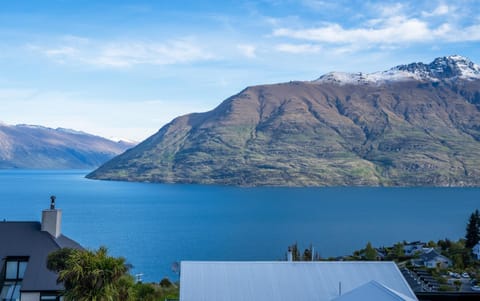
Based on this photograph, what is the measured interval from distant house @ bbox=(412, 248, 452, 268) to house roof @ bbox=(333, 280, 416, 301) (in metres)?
57.7

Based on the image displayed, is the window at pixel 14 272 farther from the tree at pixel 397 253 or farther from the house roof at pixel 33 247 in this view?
the tree at pixel 397 253

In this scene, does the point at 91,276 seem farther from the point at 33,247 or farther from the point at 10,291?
the point at 33,247

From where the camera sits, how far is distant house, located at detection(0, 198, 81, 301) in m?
23.2

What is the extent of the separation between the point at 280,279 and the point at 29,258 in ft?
38.1

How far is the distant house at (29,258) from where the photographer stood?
23.2 meters

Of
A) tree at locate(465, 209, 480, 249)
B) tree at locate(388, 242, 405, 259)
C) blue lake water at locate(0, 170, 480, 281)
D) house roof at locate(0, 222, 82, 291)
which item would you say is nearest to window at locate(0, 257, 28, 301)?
house roof at locate(0, 222, 82, 291)

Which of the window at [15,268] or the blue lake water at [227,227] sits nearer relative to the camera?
the window at [15,268]

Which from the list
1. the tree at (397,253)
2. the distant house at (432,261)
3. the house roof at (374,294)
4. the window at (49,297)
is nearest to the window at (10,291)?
the window at (49,297)

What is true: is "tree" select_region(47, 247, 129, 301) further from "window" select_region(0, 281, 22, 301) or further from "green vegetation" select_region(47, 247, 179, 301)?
"window" select_region(0, 281, 22, 301)

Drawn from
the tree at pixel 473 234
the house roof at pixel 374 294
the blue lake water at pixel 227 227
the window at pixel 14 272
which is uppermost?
the house roof at pixel 374 294

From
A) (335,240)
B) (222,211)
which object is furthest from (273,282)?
(222,211)

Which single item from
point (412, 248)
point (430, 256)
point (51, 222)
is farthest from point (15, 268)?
point (412, 248)

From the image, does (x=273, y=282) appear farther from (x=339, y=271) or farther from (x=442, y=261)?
(x=442, y=261)

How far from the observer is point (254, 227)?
14062cm
